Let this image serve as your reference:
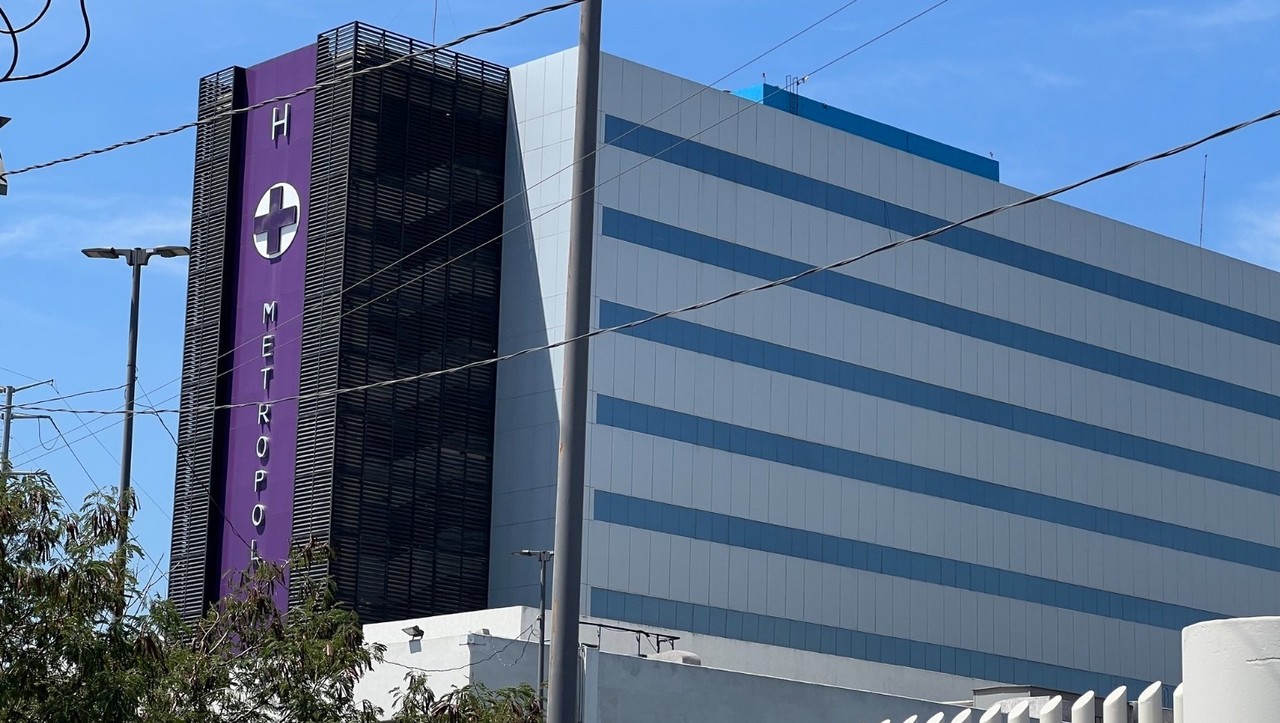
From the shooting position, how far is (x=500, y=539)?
61.6 metres

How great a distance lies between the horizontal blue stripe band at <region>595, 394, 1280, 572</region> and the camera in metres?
61.5

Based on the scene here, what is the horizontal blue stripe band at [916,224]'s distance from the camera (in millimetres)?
63062

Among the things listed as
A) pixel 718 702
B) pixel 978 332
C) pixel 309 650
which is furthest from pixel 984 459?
pixel 309 650

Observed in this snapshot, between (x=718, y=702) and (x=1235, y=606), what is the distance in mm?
41352

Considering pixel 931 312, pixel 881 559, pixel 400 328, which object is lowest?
pixel 881 559

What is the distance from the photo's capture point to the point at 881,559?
66688 millimetres

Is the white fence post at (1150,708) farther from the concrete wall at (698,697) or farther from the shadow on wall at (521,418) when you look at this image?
the shadow on wall at (521,418)

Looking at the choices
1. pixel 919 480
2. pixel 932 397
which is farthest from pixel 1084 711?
pixel 932 397

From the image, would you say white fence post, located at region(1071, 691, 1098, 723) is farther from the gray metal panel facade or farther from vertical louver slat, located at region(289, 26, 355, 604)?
the gray metal panel facade

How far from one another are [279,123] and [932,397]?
894 inches

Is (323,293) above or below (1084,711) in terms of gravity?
above

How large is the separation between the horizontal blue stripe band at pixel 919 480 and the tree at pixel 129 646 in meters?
34.1

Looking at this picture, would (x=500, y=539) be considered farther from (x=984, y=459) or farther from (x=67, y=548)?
(x=67, y=548)

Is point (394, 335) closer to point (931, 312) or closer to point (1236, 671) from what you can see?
point (931, 312)
